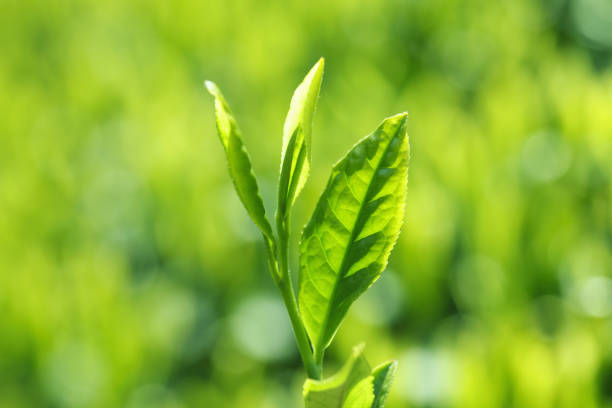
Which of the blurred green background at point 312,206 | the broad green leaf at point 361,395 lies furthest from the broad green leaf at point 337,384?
the blurred green background at point 312,206

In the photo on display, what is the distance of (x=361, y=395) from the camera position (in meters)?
0.23

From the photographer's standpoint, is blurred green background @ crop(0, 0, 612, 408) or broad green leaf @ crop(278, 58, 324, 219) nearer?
broad green leaf @ crop(278, 58, 324, 219)

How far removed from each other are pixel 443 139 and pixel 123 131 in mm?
1032

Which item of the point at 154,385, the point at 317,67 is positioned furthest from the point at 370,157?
the point at 154,385

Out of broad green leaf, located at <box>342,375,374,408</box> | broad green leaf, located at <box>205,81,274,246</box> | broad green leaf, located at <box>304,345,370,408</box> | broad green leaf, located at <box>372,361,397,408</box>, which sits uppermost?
broad green leaf, located at <box>205,81,274,246</box>

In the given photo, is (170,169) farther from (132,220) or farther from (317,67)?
(317,67)

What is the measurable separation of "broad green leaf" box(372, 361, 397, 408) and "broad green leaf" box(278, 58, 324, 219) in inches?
2.5

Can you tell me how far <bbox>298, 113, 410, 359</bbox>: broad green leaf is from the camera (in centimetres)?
25

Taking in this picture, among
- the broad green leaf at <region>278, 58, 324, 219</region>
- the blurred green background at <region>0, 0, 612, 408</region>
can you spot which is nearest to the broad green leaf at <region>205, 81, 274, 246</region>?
the broad green leaf at <region>278, 58, 324, 219</region>

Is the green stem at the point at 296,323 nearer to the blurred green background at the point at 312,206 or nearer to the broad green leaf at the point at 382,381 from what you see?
the broad green leaf at the point at 382,381

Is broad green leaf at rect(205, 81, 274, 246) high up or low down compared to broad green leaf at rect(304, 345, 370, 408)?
up

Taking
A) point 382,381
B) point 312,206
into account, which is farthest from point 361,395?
point 312,206

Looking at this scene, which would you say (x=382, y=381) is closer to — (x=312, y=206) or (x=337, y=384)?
(x=337, y=384)

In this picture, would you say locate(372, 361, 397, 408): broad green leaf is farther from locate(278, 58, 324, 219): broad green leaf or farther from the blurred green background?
the blurred green background
